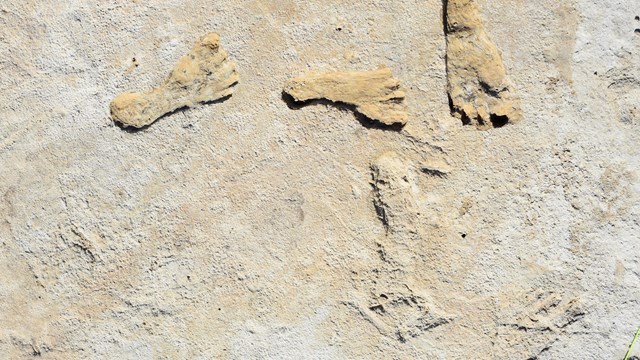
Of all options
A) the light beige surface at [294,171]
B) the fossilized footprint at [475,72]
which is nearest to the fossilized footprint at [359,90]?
the light beige surface at [294,171]

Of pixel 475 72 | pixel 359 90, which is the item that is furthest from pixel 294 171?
pixel 475 72

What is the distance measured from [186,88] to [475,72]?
2.66 ft

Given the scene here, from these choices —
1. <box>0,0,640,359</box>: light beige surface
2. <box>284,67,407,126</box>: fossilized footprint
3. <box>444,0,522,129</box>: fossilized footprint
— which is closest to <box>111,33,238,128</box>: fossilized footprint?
<box>0,0,640,359</box>: light beige surface

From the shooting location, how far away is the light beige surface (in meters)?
1.88

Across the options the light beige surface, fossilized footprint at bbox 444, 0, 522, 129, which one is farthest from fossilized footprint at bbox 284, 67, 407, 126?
fossilized footprint at bbox 444, 0, 522, 129

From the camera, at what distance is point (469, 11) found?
1868mm

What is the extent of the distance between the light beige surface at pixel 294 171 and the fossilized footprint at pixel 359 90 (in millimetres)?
34

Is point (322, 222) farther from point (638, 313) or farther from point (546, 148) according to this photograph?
point (638, 313)

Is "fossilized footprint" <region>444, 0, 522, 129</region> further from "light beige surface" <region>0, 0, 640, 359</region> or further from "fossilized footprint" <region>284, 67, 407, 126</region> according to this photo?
"fossilized footprint" <region>284, 67, 407, 126</region>

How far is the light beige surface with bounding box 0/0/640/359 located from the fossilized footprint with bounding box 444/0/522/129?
0.03 metres

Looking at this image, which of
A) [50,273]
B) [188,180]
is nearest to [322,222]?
[188,180]

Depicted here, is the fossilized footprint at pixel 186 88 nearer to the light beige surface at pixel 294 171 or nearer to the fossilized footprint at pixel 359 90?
the light beige surface at pixel 294 171

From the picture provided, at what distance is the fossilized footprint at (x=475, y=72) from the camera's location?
1.86 meters

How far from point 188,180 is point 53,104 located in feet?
1.45
